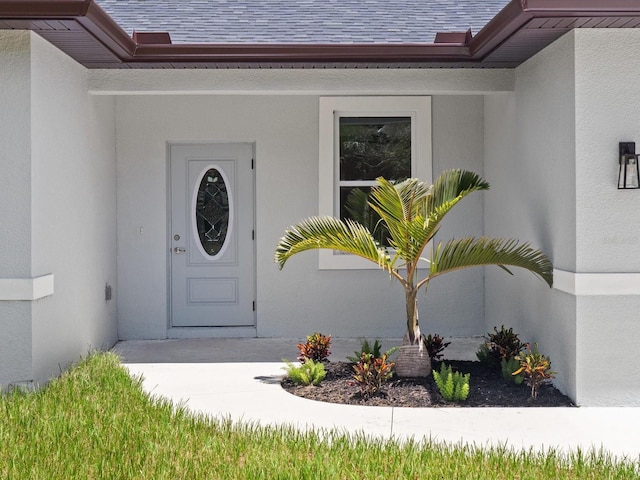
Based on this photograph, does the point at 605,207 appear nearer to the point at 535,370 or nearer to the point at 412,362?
the point at 535,370

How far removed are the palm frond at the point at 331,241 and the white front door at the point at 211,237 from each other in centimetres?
307

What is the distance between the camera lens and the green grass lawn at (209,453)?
17.1 ft

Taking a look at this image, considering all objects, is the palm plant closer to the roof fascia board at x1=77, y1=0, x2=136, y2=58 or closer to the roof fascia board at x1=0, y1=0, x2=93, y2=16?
the roof fascia board at x1=77, y1=0, x2=136, y2=58

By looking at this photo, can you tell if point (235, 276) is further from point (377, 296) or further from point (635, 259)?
point (635, 259)

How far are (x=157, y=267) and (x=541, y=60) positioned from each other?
5388 millimetres

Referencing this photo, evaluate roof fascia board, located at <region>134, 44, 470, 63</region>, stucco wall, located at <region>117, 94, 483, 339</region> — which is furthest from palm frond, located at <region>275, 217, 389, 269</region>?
stucco wall, located at <region>117, 94, 483, 339</region>

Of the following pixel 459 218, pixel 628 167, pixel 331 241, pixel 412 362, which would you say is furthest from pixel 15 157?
pixel 459 218

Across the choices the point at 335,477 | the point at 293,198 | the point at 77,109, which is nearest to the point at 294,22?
the point at 293,198

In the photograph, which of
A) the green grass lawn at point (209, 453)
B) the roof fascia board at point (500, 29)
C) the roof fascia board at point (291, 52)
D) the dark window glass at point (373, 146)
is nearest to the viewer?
the green grass lawn at point (209, 453)

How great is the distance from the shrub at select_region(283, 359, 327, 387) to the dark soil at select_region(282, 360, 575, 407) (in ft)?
0.22

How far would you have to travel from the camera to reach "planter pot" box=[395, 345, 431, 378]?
8133 millimetres

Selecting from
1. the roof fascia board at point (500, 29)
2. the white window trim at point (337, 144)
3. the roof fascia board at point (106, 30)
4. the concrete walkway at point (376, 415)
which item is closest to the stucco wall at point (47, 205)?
the roof fascia board at point (106, 30)

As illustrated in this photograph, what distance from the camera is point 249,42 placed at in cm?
945

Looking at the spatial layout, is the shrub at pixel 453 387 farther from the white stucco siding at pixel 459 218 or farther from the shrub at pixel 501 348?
the white stucco siding at pixel 459 218
